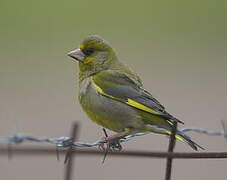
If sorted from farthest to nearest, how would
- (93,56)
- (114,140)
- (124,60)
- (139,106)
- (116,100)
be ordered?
(124,60)
(93,56)
(116,100)
(139,106)
(114,140)

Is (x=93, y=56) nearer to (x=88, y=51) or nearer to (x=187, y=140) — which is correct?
(x=88, y=51)

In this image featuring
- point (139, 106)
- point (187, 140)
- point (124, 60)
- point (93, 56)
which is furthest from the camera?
point (124, 60)

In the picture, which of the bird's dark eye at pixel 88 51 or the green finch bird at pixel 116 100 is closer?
the green finch bird at pixel 116 100

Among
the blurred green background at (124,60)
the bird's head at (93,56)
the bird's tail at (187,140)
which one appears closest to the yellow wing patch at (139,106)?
the bird's tail at (187,140)

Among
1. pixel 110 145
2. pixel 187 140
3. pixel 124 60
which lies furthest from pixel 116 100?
pixel 124 60

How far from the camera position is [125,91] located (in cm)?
538

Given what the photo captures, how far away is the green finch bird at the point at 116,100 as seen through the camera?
16.8 feet

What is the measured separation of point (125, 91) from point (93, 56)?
56cm

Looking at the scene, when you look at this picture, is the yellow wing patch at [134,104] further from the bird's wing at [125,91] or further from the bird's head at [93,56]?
the bird's head at [93,56]

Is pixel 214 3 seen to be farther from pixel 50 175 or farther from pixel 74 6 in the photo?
pixel 50 175

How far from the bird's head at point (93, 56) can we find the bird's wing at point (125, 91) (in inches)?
5.7

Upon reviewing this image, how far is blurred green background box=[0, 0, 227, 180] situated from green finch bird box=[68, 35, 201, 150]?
2.69 m

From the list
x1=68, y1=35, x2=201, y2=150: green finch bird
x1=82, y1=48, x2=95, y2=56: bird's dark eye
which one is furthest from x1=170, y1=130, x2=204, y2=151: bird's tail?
x1=82, y1=48, x2=95, y2=56: bird's dark eye

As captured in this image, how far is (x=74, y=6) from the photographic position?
1788cm
